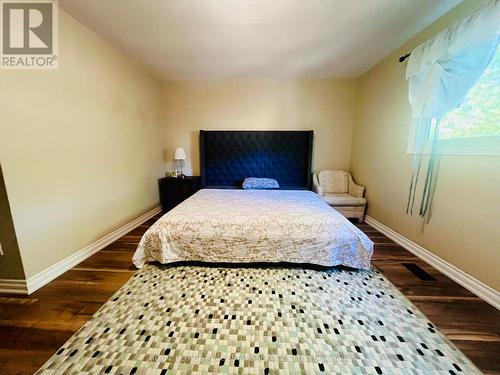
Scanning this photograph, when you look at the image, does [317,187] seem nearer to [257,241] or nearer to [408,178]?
[408,178]

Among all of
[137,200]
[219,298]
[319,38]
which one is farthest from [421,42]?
[137,200]

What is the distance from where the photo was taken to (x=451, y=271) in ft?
5.99

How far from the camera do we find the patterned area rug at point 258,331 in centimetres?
105

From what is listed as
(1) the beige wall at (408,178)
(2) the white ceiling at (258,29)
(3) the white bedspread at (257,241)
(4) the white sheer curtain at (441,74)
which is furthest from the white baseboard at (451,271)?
(2) the white ceiling at (258,29)

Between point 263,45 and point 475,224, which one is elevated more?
point 263,45

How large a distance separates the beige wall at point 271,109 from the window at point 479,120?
192 centimetres

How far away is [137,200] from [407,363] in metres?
3.33

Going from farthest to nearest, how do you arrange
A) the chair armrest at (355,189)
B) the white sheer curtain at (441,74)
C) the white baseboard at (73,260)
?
the chair armrest at (355,189)
the white baseboard at (73,260)
the white sheer curtain at (441,74)

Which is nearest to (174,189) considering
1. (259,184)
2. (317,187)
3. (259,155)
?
(259,184)

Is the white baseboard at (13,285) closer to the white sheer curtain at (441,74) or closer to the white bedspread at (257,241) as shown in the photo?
the white bedspread at (257,241)

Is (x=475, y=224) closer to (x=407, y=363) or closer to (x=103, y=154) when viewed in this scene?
(x=407, y=363)

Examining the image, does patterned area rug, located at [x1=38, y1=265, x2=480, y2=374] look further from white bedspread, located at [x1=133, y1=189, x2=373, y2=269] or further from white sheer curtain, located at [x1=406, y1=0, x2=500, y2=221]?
white sheer curtain, located at [x1=406, y1=0, x2=500, y2=221]

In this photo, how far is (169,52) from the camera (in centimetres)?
271

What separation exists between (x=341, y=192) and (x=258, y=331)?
9.85ft
